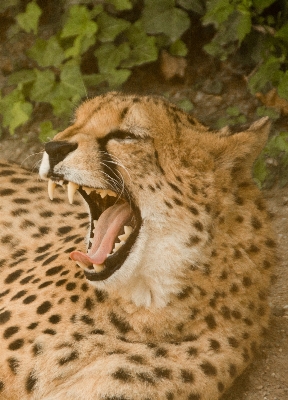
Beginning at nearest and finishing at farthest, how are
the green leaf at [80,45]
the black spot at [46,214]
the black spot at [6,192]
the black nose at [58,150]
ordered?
the black nose at [58,150], the black spot at [46,214], the black spot at [6,192], the green leaf at [80,45]

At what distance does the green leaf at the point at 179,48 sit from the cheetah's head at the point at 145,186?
5.29ft

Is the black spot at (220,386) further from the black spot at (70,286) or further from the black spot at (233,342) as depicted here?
the black spot at (70,286)

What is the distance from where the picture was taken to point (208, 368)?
6.27 feet

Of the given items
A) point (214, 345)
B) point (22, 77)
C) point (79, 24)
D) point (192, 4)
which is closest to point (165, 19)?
point (192, 4)

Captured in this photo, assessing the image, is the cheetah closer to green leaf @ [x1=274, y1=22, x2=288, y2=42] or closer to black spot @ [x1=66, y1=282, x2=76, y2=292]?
black spot @ [x1=66, y1=282, x2=76, y2=292]

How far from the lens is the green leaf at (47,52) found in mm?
3471

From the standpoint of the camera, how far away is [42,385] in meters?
1.92

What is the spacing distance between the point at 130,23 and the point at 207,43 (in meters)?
0.43

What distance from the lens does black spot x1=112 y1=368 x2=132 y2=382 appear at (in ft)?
6.09

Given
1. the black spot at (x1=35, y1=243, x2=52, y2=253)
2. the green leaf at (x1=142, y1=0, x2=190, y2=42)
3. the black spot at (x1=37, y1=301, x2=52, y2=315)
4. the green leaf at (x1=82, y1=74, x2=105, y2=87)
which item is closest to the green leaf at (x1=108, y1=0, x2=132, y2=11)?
the green leaf at (x1=142, y1=0, x2=190, y2=42)

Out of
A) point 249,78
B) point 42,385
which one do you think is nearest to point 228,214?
point 42,385


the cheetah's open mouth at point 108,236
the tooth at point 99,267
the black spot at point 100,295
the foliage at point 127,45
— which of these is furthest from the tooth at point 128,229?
the foliage at point 127,45

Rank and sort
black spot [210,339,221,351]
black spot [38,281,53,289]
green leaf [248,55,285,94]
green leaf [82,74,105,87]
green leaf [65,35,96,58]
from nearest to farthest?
black spot [210,339,221,351], black spot [38,281,53,289], green leaf [248,55,285,94], green leaf [65,35,96,58], green leaf [82,74,105,87]

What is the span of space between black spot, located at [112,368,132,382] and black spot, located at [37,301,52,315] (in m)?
0.32
